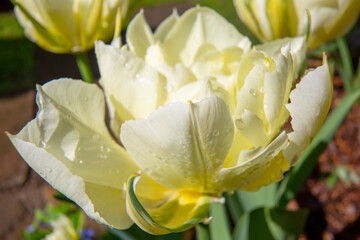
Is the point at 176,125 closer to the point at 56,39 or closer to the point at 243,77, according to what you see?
the point at 243,77

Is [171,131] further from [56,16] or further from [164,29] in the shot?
[56,16]

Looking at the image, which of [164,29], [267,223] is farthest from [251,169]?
[267,223]

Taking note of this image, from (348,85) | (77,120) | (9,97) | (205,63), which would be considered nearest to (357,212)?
(348,85)

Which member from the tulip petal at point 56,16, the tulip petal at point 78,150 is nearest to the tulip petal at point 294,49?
the tulip petal at point 78,150

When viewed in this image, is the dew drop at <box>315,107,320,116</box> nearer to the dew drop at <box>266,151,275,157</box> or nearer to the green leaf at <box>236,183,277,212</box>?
the dew drop at <box>266,151,275,157</box>

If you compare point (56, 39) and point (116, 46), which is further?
point (56, 39)

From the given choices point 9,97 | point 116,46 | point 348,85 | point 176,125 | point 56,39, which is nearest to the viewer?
point 176,125

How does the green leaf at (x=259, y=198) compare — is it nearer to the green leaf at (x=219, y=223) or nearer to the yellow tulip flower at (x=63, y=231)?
the green leaf at (x=219, y=223)
